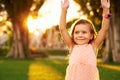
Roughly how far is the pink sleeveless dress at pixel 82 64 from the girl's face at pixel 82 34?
2.5 inches

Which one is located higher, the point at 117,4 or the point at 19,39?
the point at 117,4

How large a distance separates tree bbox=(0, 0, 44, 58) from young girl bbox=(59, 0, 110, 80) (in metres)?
30.6

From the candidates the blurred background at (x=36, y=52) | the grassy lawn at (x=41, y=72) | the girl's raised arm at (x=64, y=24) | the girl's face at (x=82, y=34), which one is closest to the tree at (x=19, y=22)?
the blurred background at (x=36, y=52)

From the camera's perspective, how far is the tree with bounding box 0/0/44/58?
1441 inches

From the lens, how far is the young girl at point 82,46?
18.1 feet

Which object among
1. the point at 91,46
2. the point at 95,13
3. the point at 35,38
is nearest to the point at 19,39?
the point at 95,13

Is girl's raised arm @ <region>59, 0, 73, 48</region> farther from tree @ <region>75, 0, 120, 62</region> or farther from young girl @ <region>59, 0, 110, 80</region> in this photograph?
tree @ <region>75, 0, 120, 62</region>

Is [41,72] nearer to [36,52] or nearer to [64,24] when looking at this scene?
[64,24]

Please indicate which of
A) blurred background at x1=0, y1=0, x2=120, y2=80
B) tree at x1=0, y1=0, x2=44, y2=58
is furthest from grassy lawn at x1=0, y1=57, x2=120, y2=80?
tree at x1=0, y1=0, x2=44, y2=58

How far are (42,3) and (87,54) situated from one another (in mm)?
34016

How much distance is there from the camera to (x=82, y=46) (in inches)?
224

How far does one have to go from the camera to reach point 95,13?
28719 millimetres

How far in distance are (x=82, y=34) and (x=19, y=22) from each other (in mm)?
31937

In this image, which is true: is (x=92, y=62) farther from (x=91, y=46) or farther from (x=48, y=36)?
(x=48, y=36)
